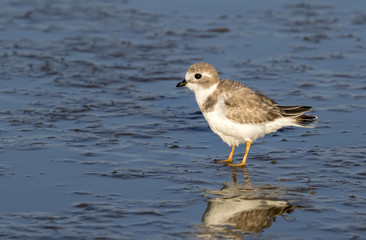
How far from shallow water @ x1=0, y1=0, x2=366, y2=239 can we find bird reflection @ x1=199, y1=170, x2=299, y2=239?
0.02 metres

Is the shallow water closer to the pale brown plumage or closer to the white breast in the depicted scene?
the white breast

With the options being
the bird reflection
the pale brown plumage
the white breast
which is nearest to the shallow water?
the bird reflection

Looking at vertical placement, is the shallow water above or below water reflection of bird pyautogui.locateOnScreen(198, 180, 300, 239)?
above

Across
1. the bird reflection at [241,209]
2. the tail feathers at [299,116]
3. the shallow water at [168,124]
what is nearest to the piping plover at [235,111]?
the tail feathers at [299,116]

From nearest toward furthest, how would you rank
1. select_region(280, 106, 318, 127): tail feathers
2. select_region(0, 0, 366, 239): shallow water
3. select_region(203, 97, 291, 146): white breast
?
select_region(0, 0, 366, 239): shallow water
select_region(203, 97, 291, 146): white breast
select_region(280, 106, 318, 127): tail feathers

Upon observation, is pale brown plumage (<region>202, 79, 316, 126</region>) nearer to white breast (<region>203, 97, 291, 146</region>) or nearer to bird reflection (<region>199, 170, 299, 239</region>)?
white breast (<region>203, 97, 291, 146</region>)

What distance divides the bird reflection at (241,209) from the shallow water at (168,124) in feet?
0.08

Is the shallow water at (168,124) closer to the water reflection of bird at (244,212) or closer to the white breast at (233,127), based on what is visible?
the water reflection of bird at (244,212)

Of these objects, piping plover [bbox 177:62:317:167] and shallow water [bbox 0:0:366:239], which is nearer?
shallow water [bbox 0:0:366:239]

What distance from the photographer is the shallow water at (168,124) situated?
25.0ft

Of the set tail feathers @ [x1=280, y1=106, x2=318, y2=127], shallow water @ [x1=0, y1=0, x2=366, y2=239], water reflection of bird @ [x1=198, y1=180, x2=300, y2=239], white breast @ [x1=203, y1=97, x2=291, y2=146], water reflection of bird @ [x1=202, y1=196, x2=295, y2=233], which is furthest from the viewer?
tail feathers @ [x1=280, y1=106, x2=318, y2=127]

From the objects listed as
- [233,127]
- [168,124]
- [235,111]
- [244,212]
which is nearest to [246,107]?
[235,111]

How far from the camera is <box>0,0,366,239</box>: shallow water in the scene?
762 cm

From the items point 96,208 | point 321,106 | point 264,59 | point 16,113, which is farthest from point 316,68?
point 96,208
